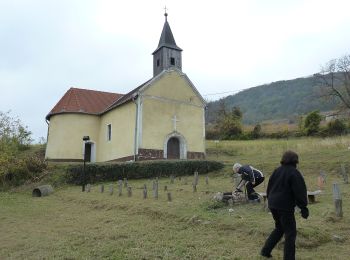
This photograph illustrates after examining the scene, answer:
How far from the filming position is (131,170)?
78.6ft

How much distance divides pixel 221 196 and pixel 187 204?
112cm

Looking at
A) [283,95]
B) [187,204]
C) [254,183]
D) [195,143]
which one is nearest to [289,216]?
[254,183]

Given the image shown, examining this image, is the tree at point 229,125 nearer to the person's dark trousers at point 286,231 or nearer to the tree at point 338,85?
the tree at point 338,85

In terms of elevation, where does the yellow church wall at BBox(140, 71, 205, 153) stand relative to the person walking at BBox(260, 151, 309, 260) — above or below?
above

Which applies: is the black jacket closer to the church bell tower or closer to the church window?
the church bell tower

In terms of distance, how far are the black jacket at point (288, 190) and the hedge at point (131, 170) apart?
55.6 feet

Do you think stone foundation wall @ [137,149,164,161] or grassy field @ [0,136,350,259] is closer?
grassy field @ [0,136,350,259]

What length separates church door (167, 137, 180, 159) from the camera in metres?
30.3

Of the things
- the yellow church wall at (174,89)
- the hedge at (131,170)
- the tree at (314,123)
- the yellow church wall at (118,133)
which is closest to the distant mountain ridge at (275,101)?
the tree at (314,123)

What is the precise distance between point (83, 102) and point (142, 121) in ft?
28.9

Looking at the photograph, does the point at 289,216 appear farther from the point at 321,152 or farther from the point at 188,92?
the point at 188,92

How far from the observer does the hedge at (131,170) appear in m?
23.6

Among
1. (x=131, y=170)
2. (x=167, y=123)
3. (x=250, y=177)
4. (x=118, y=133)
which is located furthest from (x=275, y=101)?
(x=250, y=177)

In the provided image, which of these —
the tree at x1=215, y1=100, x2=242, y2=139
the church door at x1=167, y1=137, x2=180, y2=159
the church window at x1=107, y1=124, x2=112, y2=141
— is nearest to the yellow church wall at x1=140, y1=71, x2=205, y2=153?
the church door at x1=167, y1=137, x2=180, y2=159
